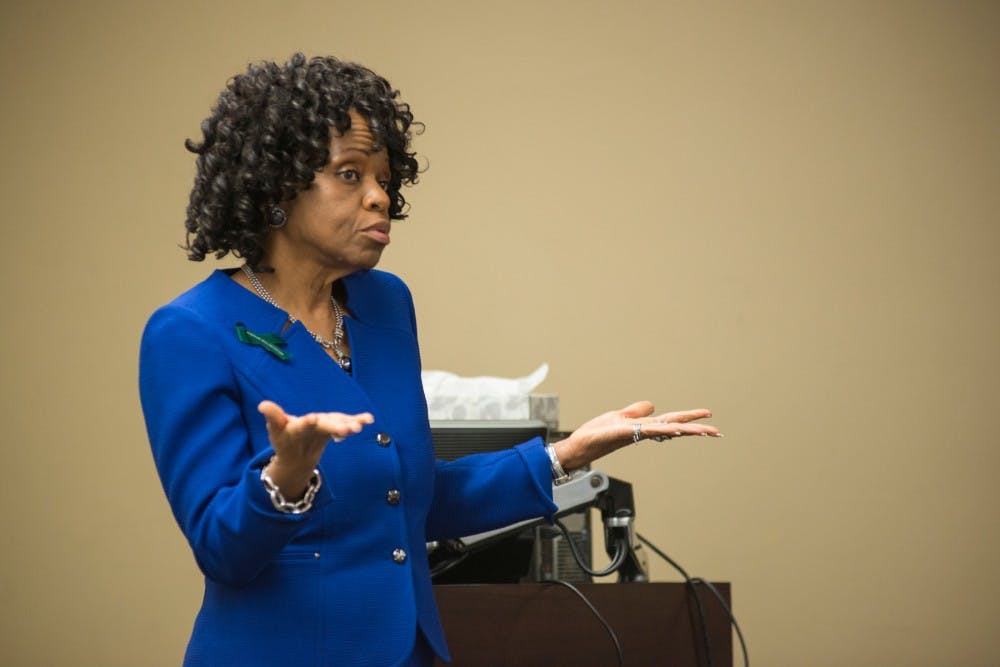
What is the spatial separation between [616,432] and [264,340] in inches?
15.8

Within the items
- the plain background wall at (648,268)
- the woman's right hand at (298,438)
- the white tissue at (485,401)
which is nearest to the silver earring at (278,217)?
the woman's right hand at (298,438)

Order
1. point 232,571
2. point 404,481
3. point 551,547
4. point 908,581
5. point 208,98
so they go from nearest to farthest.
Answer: point 232,571 → point 404,481 → point 551,547 → point 908,581 → point 208,98

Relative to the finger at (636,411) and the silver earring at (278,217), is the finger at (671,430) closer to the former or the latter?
the finger at (636,411)

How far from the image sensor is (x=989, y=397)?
3396 millimetres

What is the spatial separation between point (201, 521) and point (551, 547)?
3.71ft

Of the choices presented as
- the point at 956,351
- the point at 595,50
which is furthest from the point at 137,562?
the point at 956,351

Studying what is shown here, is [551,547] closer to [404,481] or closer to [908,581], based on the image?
[404,481]

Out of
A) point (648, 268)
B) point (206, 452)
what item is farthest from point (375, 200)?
point (648, 268)

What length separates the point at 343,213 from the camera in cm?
116

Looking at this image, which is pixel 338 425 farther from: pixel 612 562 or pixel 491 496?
pixel 612 562

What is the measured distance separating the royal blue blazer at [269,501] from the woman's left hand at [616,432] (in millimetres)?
184

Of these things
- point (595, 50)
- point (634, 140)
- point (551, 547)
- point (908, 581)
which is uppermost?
point (595, 50)

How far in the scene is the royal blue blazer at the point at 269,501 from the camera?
1002 mm

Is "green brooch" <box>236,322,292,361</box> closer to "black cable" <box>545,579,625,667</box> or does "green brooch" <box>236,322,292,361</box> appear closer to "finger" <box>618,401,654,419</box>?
"finger" <box>618,401,654,419</box>
